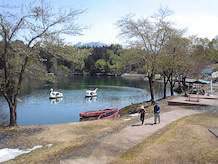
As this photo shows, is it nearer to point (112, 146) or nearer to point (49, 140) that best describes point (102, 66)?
point (49, 140)

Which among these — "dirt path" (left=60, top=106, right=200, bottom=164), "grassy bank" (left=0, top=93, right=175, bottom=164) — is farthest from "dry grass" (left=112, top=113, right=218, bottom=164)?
"grassy bank" (left=0, top=93, right=175, bottom=164)

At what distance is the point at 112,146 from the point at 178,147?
3425 millimetres

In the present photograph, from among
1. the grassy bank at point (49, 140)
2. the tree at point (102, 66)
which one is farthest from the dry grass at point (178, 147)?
the tree at point (102, 66)

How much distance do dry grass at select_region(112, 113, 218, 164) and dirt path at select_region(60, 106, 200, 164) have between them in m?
0.51

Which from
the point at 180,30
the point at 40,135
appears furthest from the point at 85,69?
the point at 40,135

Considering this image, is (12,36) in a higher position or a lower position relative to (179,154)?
higher

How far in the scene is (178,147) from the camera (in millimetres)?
9258

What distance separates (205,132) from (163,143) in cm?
337

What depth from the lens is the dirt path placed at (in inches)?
328

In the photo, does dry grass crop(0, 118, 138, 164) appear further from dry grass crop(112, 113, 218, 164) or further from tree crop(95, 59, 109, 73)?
tree crop(95, 59, 109, 73)

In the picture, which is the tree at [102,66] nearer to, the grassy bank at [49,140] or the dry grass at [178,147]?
the grassy bank at [49,140]

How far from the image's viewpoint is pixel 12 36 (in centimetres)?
1473

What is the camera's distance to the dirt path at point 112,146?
8.34 meters

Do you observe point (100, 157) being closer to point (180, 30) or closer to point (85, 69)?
point (180, 30)
